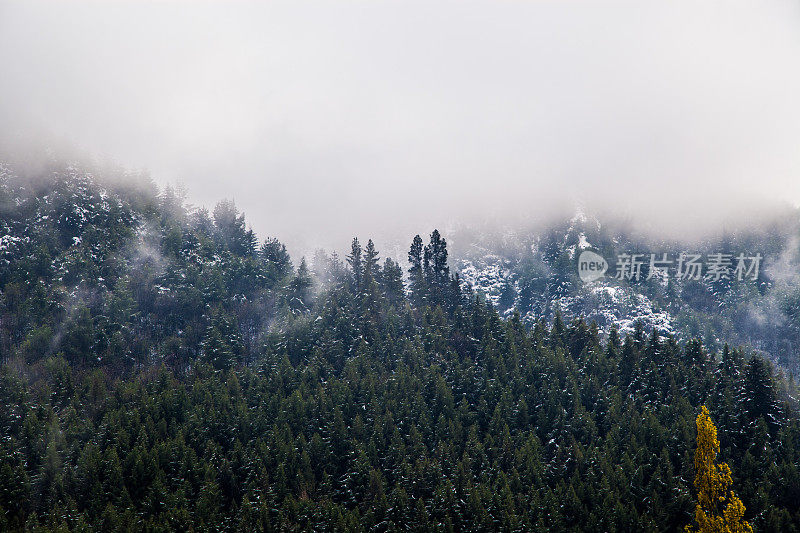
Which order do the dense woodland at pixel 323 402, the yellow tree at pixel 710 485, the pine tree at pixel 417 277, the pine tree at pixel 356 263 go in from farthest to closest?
the pine tree at pixel 356 263, the pine tree at pixel 417 277, the dense woodland at pixel 323 402, the yellow tree at pixel 710 485

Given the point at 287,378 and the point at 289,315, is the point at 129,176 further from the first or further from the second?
the point at 287,378

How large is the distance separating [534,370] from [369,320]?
121ft

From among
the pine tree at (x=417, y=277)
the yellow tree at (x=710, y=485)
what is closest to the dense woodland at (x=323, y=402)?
the pine tree at (x=417, y=277)

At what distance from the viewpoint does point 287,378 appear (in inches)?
4990

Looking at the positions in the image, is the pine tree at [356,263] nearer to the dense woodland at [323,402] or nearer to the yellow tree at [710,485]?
the dense woodland at [323,402]

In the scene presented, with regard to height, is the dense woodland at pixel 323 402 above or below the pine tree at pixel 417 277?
below

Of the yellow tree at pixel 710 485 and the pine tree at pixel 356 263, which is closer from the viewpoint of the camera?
the yellow tree at pixel 710 485

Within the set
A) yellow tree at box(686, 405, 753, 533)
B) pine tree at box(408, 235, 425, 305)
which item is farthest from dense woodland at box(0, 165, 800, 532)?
yellow tree at box(686, 405, 753, 533)

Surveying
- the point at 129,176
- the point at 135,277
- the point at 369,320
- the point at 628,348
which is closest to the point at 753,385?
the point at 628,348

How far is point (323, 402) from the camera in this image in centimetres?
11675

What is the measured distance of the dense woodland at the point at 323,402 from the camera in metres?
92.8

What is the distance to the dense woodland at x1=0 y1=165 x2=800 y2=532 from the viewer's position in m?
92.8

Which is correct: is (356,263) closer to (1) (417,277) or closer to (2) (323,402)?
(1) (417,277)

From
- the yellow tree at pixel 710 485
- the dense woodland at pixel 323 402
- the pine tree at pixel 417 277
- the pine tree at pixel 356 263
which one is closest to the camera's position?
the yellow tree at pixel 710 485
